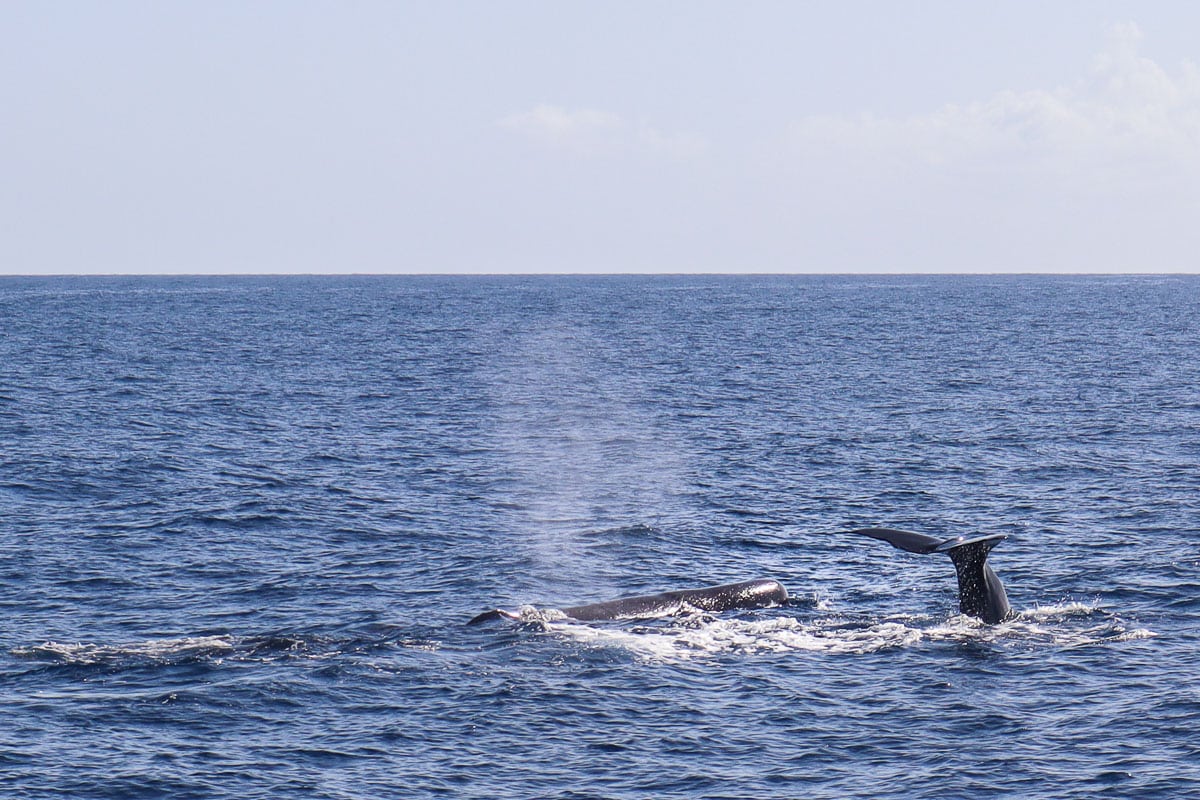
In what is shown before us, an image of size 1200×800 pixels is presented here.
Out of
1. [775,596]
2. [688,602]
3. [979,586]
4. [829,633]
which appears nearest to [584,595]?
[688,602]

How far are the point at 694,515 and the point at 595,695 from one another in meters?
22.1

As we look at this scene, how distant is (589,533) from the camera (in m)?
49.5

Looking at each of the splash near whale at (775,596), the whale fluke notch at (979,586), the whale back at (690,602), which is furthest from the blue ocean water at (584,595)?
the whale back at (690,602)

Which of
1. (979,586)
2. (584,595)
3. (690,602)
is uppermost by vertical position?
(979,586)

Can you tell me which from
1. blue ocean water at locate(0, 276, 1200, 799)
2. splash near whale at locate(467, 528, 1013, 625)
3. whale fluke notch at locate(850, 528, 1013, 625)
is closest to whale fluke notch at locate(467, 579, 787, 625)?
splash near whale at locate(467, 528, 1013, 625)

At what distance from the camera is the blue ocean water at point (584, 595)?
27.1m

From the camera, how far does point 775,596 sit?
1535 inches

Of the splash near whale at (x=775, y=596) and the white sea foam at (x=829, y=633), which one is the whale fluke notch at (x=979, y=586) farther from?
the white sea foam at (x=829, y=633)

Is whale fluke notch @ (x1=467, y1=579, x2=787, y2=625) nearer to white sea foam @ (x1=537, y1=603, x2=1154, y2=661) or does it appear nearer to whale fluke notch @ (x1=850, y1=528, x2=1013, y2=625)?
white sea foam @ (x1=537, y1=603, x2=1154, y2=661)

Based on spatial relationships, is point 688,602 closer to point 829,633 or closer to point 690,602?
point 690,602

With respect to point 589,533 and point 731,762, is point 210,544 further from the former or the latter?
point 731,762

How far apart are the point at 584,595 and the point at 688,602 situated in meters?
3.41

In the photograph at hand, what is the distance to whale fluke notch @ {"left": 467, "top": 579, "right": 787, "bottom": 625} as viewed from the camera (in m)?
37.4

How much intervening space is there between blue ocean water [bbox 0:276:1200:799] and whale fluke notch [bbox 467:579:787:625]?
69 cm
